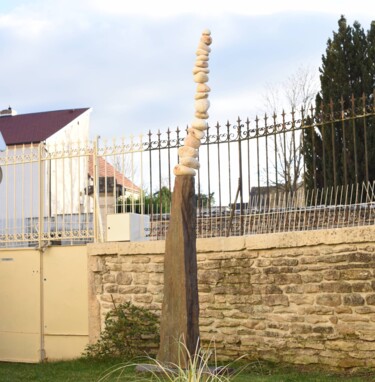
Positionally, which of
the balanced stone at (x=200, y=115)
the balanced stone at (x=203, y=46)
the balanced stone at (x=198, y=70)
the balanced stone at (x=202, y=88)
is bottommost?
the balanced stone at (x=200, y=115)

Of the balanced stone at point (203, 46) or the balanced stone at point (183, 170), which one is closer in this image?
the balanced stone at point (183, 170)

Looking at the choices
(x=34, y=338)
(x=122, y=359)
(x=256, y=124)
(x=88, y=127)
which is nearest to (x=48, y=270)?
(x=34, y=338)

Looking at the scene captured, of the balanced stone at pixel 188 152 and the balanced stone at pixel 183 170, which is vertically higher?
the balanced stone at pixel 188 152

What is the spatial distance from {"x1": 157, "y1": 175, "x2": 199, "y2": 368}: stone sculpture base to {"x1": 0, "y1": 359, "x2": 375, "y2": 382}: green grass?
0.47 metres

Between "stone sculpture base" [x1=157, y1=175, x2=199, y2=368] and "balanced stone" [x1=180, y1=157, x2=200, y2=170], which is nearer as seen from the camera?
"stone sculpture base" [x1=157, y1=175, x2=199, y2=368]

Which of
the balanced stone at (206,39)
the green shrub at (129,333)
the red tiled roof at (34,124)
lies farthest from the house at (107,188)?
the red tiled roof at (34,124)

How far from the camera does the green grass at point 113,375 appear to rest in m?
6.96

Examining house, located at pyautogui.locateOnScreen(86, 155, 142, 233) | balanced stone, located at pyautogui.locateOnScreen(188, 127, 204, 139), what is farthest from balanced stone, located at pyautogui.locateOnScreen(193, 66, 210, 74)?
house, located at pyautogui.locateOnScreen(86, 155, 142, 233)

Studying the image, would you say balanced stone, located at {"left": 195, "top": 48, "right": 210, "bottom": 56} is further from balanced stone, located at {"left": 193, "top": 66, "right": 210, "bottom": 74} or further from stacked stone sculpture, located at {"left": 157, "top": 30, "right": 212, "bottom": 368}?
balanced stone, located at {"left": 193, "top": 66, "right": 210, "bottom": 74}

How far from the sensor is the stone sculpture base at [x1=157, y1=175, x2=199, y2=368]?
6.28 m

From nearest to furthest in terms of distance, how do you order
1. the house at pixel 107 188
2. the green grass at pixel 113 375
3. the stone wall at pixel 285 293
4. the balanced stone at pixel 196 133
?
the balanced stone at pixel 196 133
the green grass at pixel 113 375
the stone wall at pixel 285 293
the house at pixel 107 188

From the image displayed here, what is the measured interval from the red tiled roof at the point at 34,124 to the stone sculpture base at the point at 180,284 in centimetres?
1599

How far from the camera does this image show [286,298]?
7.81m

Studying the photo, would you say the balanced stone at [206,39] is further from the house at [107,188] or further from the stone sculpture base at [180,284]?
the house at [107,188]
